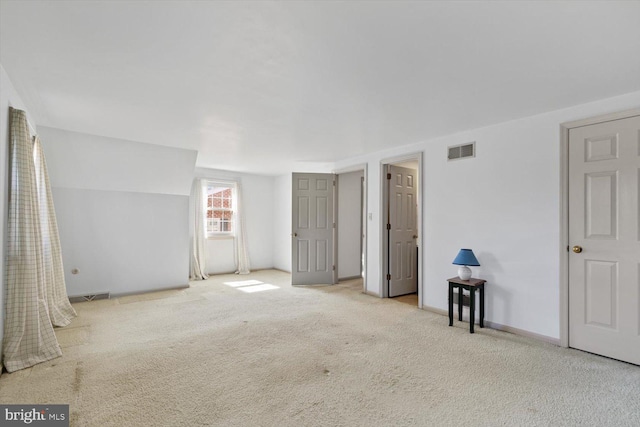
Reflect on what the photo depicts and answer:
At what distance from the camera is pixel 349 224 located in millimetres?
6367

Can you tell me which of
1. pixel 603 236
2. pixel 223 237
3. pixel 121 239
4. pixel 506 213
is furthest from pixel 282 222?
pixel 603 236

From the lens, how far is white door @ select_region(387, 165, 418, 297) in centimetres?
498

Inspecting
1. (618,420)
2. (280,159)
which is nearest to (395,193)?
(280,159)

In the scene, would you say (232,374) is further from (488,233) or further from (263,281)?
(263,281)

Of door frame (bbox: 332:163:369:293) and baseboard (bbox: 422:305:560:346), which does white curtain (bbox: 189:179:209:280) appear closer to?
door frame (bbox: 332:163:369:293)

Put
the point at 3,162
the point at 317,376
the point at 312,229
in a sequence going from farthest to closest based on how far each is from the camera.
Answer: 1. the point at 312,229
2. the point at 3,162
3. the point at 317,376

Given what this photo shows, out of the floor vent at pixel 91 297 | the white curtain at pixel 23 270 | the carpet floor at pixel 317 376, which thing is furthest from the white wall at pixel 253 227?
the white curtain at pixel 23 270

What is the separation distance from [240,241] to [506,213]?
528 cm

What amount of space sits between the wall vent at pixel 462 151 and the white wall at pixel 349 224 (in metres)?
2.42

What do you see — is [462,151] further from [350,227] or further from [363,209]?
[350,227]

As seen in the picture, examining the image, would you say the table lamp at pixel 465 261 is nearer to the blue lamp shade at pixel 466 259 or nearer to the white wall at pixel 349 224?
the blue lamp shade at pixel 466 259

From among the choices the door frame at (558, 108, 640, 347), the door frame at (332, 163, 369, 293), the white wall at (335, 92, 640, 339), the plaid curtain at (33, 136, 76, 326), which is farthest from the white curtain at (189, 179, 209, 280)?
the door frame at (558, 108, 640, 347)

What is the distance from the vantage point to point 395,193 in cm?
505

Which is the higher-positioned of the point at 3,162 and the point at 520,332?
the point at 3,162
